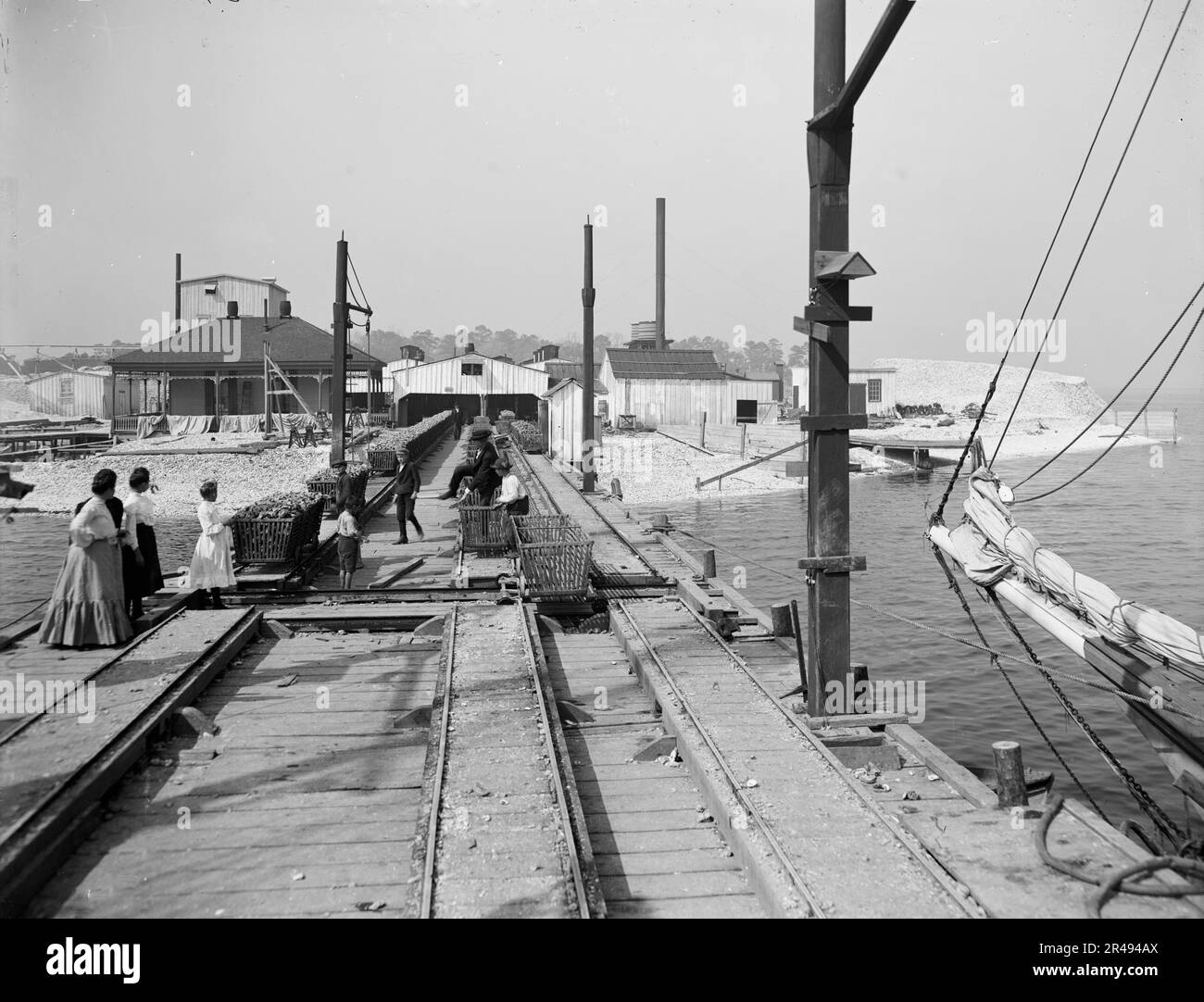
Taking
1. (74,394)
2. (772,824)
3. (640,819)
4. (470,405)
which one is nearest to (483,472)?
(640,819)

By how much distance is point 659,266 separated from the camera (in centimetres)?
8362

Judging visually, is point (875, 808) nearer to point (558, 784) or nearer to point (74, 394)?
point (558, 784)

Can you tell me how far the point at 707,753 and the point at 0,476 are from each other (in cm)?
602

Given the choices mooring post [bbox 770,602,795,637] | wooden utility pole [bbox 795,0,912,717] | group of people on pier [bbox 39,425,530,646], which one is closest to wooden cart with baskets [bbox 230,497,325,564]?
group of people on pier [bbox 39,425,530,646]

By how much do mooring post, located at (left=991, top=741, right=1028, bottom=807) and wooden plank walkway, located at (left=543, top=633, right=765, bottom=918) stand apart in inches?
79.5

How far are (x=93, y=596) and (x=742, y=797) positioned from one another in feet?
23.8

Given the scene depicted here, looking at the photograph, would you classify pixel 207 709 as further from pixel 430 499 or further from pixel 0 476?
pixel 430 499

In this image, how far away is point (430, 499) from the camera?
28312mm

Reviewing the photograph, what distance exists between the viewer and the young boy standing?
50.6ft

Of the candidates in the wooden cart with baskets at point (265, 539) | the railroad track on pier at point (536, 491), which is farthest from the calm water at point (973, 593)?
the wooden cart with baskets at point (265, 539)

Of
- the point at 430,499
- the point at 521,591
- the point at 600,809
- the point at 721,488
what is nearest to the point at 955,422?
the point at 721,488

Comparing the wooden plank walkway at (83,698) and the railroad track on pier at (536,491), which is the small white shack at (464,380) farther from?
the wooden plank walkway at (83,698)

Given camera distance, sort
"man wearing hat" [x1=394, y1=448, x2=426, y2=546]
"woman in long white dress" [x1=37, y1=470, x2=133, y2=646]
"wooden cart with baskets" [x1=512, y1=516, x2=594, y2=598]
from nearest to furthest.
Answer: "woman in long white dress" [x1=37, y1=470, x2=133, y2=646], "wooden cart with baskets" [x1=512, y1=516, x2=594, y2=598], "man wearing hat" [x1=394, y1=448, x2=426, y2=546]

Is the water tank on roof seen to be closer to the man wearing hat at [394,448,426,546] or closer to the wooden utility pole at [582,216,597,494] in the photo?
the wooden utility pole at [582,216,597,494]
